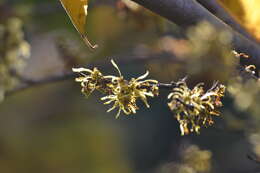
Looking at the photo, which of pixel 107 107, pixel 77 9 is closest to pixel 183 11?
pixel 77 9

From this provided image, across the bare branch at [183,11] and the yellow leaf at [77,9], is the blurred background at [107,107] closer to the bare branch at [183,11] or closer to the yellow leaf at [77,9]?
the bare branch at [183,11]

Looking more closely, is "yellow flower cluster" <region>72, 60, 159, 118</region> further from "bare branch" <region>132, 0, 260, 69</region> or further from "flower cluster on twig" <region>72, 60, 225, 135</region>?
"bare branch" <region>132, 0, 260, 69</region>

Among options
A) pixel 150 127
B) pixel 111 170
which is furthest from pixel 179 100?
pixel 111 170

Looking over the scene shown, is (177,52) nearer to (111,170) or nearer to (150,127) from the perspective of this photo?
(150,127)

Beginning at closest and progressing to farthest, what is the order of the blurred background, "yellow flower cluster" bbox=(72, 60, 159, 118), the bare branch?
the bare branch
"yellow flower cluster" bbox=(72, 60, 159, 118)
the blurred background

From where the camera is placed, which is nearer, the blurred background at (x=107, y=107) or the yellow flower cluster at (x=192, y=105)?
the yellow flower cluster at (x=192, y=105)

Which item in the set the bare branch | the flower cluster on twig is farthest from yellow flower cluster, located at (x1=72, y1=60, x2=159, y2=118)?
the bare branch

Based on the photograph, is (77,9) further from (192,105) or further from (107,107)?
(107,107)

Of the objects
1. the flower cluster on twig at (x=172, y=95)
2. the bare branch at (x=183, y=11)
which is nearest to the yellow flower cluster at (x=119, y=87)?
the flower cluster on twig at (x=172, y=95)
